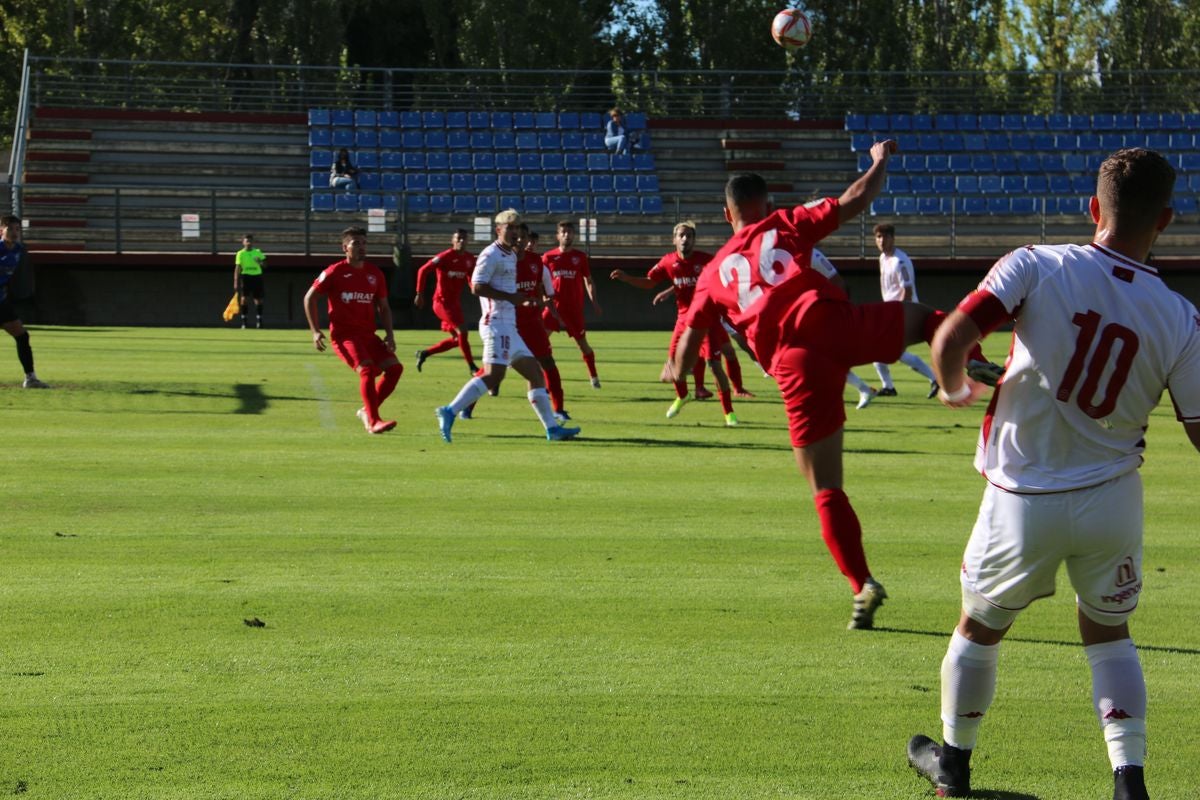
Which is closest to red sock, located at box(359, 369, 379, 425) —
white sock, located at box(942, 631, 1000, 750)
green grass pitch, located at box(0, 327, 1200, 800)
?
green grass pitch, located at box(0, 327, 1200, 800)

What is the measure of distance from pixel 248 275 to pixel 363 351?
21.5m

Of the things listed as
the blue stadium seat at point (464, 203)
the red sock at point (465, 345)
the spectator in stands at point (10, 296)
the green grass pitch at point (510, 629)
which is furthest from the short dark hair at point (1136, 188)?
the blue stadium seat at point (464, 203)

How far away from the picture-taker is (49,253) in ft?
117

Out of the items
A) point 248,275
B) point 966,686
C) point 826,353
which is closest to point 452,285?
point 248,275

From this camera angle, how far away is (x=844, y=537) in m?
7.06

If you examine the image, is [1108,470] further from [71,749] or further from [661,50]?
[661,50]

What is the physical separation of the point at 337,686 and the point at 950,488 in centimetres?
672

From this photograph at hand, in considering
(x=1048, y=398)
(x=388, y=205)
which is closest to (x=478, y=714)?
(x=1048, y=398)

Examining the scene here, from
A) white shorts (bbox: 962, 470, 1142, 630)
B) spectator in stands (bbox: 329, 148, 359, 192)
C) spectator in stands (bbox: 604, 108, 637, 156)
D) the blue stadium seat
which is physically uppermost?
spectator in stands (bbox: 604, 108, 637, 156)

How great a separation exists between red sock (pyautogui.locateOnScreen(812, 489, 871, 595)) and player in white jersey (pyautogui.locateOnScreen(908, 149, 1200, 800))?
8.10 ft

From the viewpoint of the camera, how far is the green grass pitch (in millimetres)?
5059

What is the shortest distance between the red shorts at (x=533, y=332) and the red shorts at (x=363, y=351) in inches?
89.3

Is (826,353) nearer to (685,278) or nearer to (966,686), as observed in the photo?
(966,686)

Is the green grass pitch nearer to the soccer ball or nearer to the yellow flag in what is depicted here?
the soccer ball
